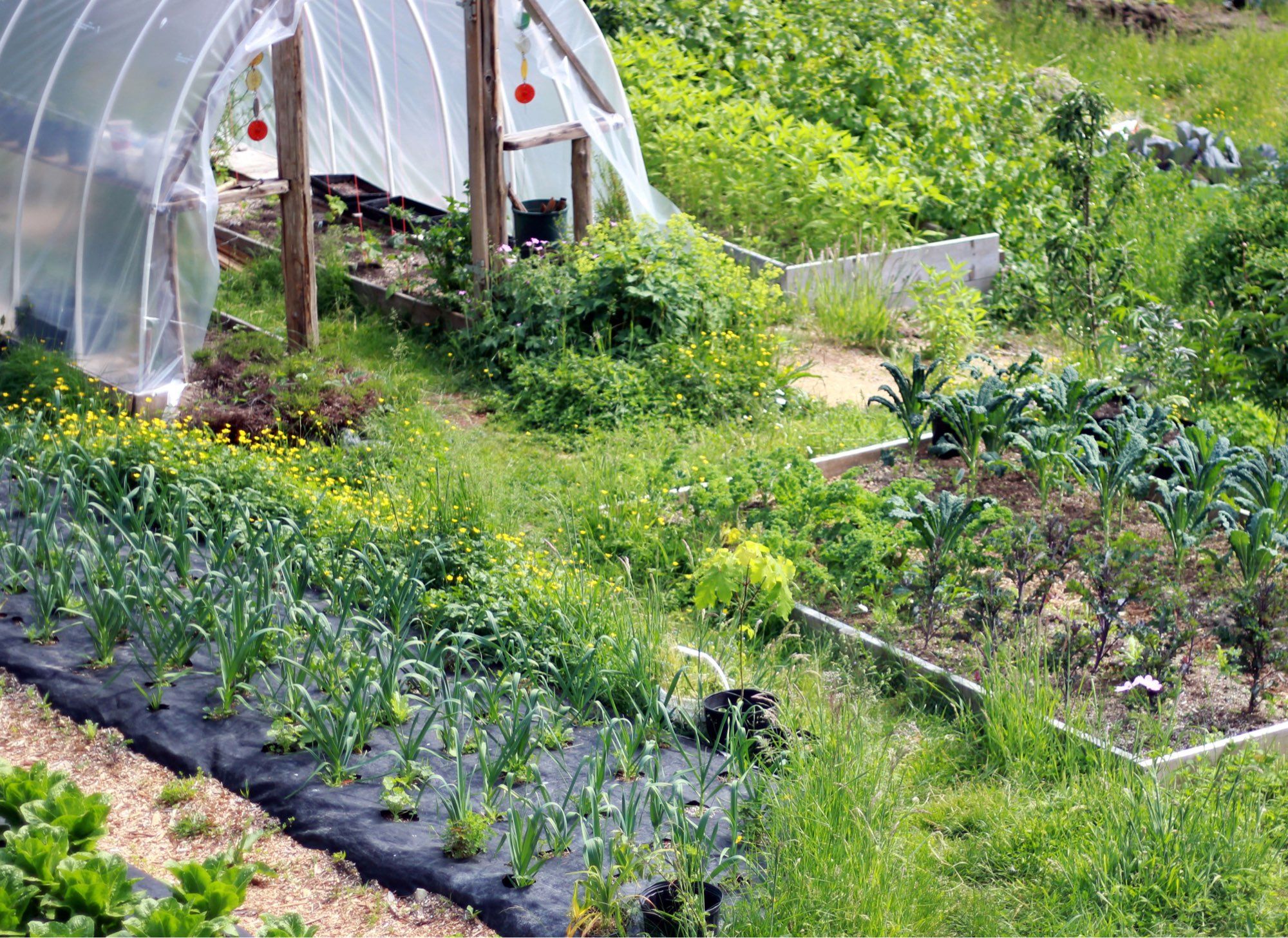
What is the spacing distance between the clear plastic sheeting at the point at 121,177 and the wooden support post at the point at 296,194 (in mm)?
321

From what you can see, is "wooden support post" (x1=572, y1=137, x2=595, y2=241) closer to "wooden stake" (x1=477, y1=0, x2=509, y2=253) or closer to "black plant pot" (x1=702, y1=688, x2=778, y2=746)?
"wooden stake" (x1=477, y1=0, x2=509, y2=253)

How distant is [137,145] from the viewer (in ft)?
22.2

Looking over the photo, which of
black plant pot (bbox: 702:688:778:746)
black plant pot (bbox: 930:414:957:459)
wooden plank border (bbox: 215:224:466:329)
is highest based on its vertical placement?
wooden plank border (bbox: 215:224:466:329)

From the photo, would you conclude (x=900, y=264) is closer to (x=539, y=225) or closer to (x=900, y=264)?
(x=900, y=264)

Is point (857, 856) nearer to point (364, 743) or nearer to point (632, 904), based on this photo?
point (632, 904)

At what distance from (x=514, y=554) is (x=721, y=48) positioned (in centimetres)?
840

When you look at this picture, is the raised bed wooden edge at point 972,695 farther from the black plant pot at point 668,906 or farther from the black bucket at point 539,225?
the black bucket at point 539,225

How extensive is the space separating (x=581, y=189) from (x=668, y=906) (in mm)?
6112

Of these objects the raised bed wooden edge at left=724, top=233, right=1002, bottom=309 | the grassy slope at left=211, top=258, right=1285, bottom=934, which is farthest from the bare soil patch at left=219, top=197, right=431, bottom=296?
the grassy slope at left=211, top=258, right=1285, bottom=934

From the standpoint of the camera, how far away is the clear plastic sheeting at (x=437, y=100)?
8.62 metres

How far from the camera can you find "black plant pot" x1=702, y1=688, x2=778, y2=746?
158 inches

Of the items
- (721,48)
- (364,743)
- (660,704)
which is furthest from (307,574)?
(721,48)

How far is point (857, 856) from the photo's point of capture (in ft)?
10.8

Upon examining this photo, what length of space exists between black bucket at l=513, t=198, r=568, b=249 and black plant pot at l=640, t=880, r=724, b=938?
19.4ft
